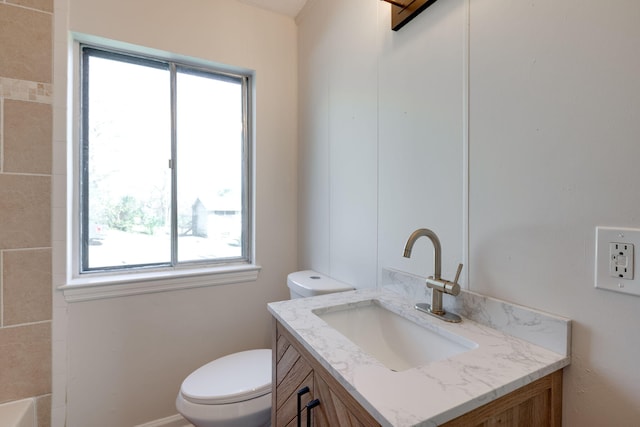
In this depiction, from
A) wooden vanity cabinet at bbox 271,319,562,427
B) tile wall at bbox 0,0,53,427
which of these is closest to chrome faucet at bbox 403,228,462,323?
wooden vanity cabinet at bbox 271,319,562,427

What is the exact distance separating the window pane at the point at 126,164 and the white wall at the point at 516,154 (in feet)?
3.69

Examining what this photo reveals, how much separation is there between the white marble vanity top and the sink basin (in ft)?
0.21

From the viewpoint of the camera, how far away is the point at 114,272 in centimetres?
154

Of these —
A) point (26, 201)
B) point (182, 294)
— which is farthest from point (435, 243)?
point (26, 201)

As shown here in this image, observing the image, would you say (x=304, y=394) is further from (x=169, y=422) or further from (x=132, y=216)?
(x=132, y=216)

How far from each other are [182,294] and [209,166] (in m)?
0.76

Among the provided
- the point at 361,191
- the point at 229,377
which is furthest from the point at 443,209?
the point at 229,377

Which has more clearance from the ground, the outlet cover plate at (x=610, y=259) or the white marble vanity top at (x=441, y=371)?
the outlet cover plate at (x=610, y=259)

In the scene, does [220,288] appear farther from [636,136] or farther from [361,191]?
[636,136]

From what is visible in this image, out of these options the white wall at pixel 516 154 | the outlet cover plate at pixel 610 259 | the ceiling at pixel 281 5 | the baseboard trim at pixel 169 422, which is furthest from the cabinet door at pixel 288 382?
the ceiling at pixel 281 5

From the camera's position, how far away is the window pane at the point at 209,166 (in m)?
1.72

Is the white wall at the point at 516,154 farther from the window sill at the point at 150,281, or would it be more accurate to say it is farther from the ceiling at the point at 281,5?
the window sill at the point at 150,281

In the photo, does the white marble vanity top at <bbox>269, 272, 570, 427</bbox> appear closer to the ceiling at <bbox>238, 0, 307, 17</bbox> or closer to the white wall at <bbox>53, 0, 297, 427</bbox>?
the white wall at <bbox>53, 0, 297, 427</bbox>

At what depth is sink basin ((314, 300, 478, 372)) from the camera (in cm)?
87
